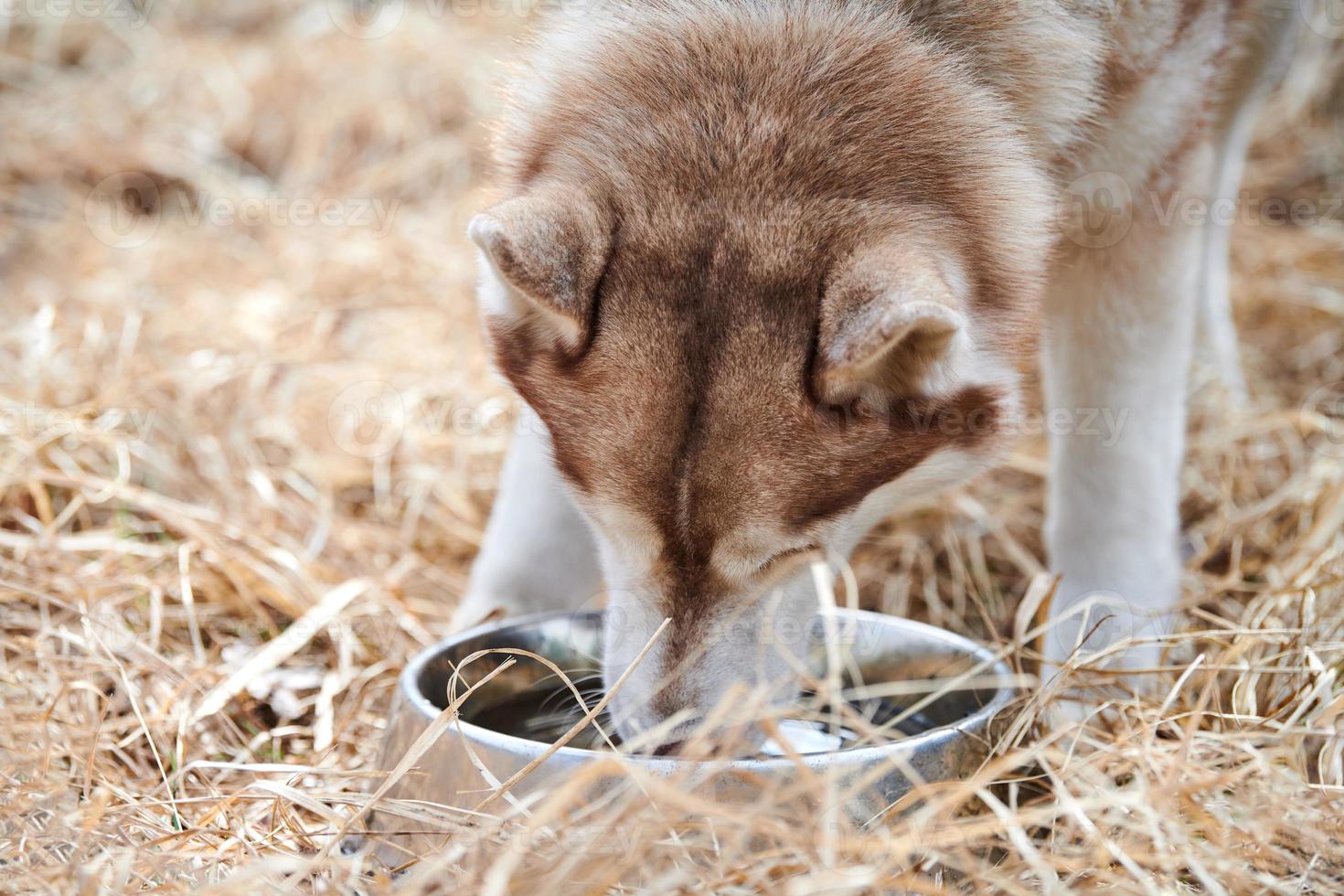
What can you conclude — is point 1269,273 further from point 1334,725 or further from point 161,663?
point 161,663

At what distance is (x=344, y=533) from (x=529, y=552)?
71cm

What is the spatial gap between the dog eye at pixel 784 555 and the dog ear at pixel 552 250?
47 centimetres

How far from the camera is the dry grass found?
170 centimetres

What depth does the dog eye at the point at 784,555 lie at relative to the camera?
1958 millimetres

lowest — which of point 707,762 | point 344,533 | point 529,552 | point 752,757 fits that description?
point 344,533

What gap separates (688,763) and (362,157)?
18.0ft

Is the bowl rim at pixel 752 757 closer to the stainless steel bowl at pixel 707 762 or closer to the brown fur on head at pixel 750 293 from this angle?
the stainless steel bowl at pixel 707 762

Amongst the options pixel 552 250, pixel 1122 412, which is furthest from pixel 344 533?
pixel 1122 412

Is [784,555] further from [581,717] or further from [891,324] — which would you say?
[581,717]

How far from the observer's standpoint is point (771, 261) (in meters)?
1.84

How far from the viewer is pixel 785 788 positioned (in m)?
1.69

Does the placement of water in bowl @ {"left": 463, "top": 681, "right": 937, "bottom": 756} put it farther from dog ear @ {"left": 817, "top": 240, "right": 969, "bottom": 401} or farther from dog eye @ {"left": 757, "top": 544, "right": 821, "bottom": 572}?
dog ear @ {"left": 817, "top": 240, "right": 969, "bottom": 401}

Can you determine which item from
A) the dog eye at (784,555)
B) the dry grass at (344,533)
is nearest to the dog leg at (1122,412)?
the dry grass at (344,533)

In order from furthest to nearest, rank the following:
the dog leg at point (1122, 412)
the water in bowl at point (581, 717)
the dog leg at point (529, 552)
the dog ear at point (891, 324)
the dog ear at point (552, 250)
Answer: the dog leg at point (529, 552), the dog leg at point (1122, 412), the water in bowl at point (581, 717), the dog ear at point (552, 250), the dog ear at point (891, 324)
